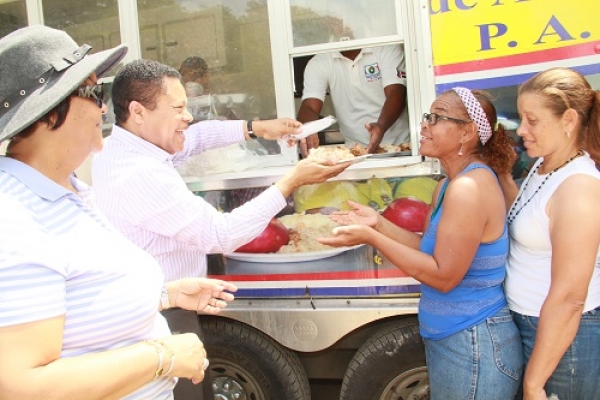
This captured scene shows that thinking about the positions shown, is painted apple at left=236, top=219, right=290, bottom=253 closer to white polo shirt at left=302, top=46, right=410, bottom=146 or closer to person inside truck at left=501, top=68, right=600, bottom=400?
white polo shirt at left=302, top=46, right=410, bottom=146

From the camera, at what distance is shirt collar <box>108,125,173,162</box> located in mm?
2051

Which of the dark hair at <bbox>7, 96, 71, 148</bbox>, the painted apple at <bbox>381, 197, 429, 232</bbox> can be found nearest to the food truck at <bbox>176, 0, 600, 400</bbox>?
the painted apple at <bbox>381, 197, 429, 232</bbox>

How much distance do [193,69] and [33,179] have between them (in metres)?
2.02

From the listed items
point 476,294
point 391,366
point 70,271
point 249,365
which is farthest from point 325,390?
point 70,271

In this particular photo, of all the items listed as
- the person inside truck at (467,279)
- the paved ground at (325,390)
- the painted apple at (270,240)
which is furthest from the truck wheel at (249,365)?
the person inside truck at (467,279)

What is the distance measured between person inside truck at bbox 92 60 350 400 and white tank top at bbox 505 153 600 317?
0.85 meters

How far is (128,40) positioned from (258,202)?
5.24ft

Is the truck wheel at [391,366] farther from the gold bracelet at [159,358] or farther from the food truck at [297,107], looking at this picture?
the gold bracelet at [159,358]

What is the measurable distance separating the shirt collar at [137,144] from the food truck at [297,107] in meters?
0.80

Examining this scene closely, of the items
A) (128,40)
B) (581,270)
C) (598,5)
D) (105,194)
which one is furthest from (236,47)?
(581,270)

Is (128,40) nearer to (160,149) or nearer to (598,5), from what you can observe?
(160,149)

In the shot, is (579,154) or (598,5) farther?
(598,5)

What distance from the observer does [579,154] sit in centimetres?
176

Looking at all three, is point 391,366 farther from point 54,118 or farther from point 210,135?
point 54,118
